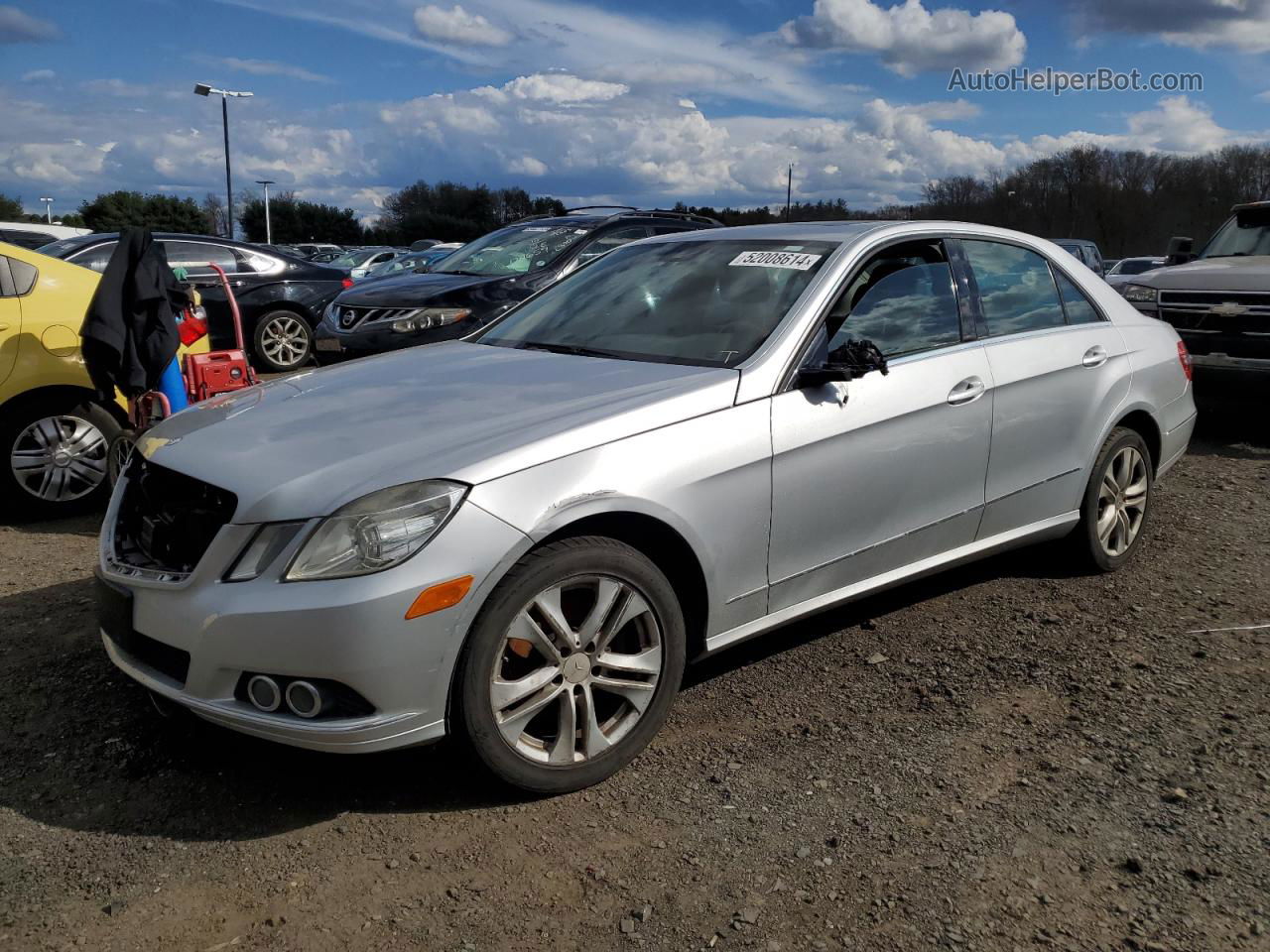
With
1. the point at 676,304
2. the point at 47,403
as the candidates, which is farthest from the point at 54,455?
the point at 676,304

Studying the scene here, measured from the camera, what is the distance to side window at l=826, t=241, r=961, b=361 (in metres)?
3.76

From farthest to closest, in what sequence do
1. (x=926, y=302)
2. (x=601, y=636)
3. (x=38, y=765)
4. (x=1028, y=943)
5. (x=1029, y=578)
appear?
1. (x=1029, y=578)
2. (x=926, y=302)
3. (x=38, y=765)
4. (x=601, y=636)
5. (x=1028, y=943)

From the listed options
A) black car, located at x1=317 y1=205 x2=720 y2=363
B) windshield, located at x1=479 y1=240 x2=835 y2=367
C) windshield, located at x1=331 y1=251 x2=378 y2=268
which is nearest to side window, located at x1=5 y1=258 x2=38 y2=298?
black car, located at x1=317 y1=205 x2=720 y2=363

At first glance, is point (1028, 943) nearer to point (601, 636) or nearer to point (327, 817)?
point (601, 636)

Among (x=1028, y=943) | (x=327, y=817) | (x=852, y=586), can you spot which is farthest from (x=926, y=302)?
(x=327, y=817)

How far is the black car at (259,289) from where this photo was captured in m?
11.1

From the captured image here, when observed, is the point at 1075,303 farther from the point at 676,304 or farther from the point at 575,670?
the point at 575,670

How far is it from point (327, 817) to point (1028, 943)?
186 cm

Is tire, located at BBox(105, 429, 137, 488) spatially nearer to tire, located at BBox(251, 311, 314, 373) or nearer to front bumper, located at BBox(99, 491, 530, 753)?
front bumper, located at BBox(99, 491, 530, 753)

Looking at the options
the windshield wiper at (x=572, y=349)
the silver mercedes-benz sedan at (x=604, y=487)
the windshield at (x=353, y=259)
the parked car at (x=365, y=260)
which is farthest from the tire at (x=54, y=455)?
the windshield at (x=353, y=259)

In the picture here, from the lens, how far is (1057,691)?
12.4 feet

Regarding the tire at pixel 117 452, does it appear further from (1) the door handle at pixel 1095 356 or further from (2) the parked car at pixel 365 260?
(2) the parked car at pixel 365 260

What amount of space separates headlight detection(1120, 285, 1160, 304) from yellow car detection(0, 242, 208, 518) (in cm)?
787

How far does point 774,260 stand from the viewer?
13.0 ft
